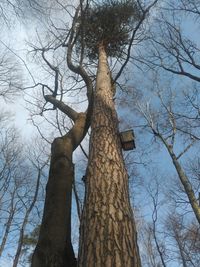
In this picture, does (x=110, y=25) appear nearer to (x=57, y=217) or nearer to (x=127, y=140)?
(x=127, y=140)

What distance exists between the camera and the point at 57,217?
303 cm

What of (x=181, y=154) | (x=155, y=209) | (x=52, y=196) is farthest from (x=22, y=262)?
(x=52, y=196)

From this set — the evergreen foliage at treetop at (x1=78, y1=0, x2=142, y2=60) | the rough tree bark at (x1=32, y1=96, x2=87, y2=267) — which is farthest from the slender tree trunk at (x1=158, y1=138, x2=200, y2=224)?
the rough tree bark at (x1=32, y1=96, x2=87, y2=267)

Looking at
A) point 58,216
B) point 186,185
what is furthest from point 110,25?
point 58,216

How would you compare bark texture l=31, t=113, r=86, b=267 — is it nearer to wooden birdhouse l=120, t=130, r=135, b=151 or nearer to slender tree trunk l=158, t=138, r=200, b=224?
wooden birdhouse l=120, t=130, r=135, b=151

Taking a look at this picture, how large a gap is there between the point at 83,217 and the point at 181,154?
725cm

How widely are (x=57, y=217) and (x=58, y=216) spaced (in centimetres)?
2

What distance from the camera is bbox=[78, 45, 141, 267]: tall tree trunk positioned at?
6.86ft

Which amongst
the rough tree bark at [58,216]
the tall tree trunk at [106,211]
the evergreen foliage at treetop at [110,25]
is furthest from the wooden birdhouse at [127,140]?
the evergreen foliage at treetop at [110,25]

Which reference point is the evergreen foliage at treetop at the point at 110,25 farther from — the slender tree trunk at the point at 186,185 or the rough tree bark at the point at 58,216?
the rough tree bark at the point at 58,216

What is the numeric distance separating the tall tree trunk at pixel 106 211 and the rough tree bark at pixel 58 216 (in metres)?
0.43

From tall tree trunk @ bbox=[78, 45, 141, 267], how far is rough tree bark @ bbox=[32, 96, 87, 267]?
0.43 metres

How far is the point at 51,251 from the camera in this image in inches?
109

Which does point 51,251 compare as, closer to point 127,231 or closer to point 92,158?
point 127,231
